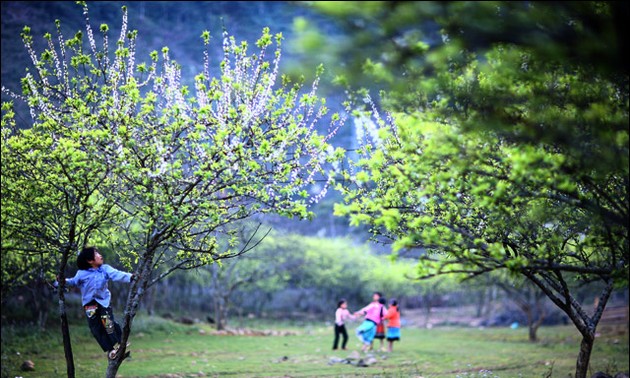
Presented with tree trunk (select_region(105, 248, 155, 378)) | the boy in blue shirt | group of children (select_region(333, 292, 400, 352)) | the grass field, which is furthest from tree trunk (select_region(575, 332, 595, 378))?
group of children (select_region(333, 292, 400, 352))

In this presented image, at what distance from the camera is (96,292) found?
9117 mm

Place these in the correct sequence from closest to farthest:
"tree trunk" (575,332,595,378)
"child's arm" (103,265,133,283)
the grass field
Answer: "child's arm" (103,265,133,283) < "tree trunk" (575,332,595,378) < the grass field

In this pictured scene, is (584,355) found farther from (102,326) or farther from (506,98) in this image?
(102,326)

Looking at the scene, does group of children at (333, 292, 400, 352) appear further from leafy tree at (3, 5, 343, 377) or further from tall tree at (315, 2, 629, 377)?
tall tree at (315, 2, 629, 377)

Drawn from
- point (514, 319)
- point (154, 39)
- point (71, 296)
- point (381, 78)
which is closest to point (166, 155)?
point (381, 78)

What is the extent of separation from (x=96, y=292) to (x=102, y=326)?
70 centimetres

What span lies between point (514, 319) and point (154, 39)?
6243cm

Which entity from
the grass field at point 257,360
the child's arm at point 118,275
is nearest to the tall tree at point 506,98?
the child's arm at point 118,275

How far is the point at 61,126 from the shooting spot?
884cm

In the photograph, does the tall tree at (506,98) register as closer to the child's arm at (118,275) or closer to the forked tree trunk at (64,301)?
the child's arm at (118,275)

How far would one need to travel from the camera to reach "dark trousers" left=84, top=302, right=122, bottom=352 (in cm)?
916

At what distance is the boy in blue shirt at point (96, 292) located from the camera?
908 centimetres

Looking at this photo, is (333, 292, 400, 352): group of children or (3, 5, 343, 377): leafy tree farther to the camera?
(333, 292, 400, 352): group of children

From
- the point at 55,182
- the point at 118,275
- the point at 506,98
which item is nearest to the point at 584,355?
the point at 506,98
